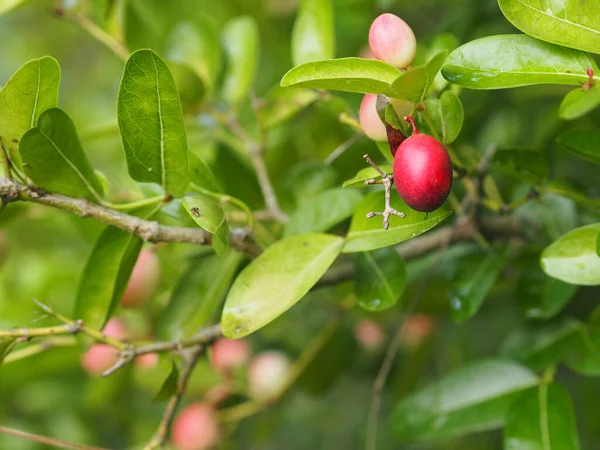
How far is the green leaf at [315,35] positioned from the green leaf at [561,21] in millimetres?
273

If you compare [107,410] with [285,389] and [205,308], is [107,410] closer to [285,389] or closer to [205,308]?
[285,389]

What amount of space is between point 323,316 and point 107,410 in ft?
1.42

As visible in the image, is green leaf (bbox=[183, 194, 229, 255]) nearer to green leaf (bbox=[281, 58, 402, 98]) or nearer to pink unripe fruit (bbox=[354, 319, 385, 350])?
green leaf (bbox=[281, 58, 402, 98])

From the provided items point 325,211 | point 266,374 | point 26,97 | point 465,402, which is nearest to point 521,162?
point 325,211

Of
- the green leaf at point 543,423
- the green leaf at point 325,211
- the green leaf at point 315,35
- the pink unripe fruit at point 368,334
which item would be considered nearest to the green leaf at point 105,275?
the green leaf at point 325,211

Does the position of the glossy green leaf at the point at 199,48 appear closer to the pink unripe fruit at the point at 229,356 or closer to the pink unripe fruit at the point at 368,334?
the pink unripe fruit at the point at 229,356

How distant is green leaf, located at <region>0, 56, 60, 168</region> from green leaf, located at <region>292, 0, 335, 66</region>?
283mm

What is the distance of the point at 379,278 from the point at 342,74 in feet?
0.69

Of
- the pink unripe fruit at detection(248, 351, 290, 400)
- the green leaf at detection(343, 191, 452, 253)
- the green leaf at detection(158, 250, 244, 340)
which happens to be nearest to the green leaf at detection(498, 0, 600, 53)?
the green leaf at detection(343, 191, 452, 253)

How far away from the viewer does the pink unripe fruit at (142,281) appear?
803mm

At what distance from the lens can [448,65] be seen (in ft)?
1.50

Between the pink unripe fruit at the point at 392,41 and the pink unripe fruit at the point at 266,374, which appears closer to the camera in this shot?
the pink unripe fruit at the point at 392,41

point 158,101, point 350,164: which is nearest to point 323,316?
point 350,164

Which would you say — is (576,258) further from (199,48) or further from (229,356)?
(229,356)
